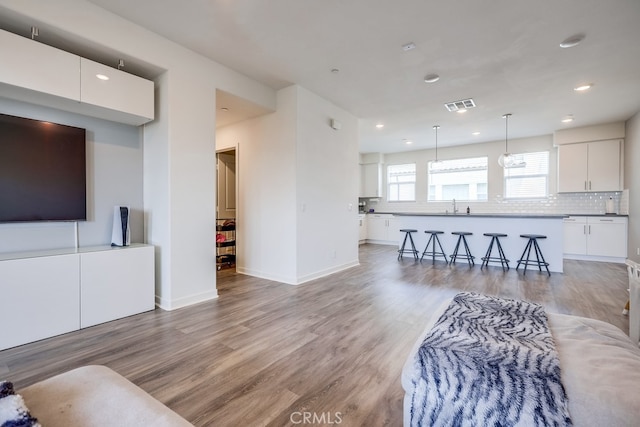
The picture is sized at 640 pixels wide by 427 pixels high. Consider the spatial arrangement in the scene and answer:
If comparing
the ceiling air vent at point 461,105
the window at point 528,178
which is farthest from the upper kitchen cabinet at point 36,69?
the window at point 528,178

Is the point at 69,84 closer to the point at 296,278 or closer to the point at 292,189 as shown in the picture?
the point at 292,189

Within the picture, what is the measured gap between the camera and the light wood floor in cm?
168

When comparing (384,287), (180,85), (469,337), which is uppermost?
(180,85)

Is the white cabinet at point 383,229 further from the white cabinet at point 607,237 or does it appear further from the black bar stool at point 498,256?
the white cabinet at point 607,237

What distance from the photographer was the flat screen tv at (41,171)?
2.50 meters

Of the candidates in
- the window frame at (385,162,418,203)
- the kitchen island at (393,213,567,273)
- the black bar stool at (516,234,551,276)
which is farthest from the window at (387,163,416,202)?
the black bar stool at (516,234,551,276)

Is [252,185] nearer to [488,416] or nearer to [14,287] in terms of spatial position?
[14,287]

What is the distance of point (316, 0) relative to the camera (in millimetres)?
2494

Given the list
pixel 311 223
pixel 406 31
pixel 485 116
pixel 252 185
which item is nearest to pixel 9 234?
pixel 252 185

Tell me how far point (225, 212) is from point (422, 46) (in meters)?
4.61

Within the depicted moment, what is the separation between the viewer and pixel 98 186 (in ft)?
10.4

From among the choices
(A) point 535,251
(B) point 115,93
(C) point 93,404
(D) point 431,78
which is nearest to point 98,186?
(B) point 115,93

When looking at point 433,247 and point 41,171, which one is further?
point 433,247

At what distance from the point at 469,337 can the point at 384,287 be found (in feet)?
8.98
